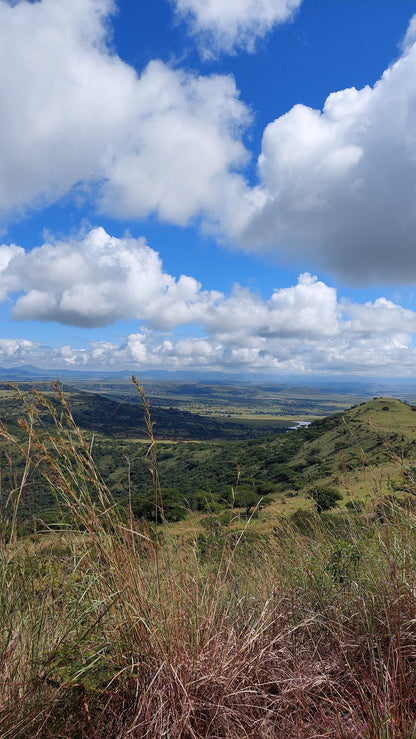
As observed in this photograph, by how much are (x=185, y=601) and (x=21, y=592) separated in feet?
3.51

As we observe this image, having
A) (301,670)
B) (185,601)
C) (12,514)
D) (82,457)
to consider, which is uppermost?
(82,457)

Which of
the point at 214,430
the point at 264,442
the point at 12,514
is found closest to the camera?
the point at 12,514

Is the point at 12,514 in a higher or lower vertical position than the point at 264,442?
higher

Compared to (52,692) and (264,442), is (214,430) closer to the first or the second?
(264,442)

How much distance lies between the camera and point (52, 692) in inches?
73.0

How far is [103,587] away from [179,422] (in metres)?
167

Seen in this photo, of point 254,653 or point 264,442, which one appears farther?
point 264,442

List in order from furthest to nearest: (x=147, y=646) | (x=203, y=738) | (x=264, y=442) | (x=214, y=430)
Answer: (x=214, y=430) → (x=264, y=442) → (x=147, y=646) → (x=203, y=738)

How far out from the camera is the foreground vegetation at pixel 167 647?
178 cm

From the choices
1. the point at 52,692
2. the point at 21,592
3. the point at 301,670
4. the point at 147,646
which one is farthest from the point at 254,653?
the point at 21,592

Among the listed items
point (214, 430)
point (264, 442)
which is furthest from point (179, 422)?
point (264, 442)

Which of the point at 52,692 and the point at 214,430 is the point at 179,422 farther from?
the point at 52,692

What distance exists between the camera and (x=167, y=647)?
2.11 meters

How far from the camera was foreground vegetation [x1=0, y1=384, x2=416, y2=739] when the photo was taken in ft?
5.82
